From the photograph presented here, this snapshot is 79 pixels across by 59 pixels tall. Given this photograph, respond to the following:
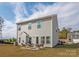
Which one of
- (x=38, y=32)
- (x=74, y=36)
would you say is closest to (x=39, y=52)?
(x=38, y=32)

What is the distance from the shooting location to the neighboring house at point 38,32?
332 inches

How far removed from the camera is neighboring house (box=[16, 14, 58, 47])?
8430 millimetres

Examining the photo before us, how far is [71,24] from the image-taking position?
8406 millimetres

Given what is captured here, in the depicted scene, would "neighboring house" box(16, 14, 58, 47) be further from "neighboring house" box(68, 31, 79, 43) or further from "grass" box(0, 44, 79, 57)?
"neighboring house" box(68, 31, 79, 43)

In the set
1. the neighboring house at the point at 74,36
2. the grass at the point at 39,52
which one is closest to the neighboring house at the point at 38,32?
the grass at the point at 39,52

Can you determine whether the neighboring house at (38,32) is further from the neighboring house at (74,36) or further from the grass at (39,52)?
the neighboring house at (74,36)

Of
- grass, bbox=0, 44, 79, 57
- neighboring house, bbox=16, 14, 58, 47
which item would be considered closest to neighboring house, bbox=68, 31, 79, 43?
grass, bbox=0, 44, 79, 57

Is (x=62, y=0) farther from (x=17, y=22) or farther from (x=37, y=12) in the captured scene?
(x=17, y=22)

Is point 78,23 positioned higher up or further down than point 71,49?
higher up

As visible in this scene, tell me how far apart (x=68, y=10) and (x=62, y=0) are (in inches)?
10.5

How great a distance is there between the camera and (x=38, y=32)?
27.9ft

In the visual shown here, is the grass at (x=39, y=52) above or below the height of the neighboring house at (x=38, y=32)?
below

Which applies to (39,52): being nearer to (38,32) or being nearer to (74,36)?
(38,32)

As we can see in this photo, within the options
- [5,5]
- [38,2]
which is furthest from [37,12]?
[5,5]
